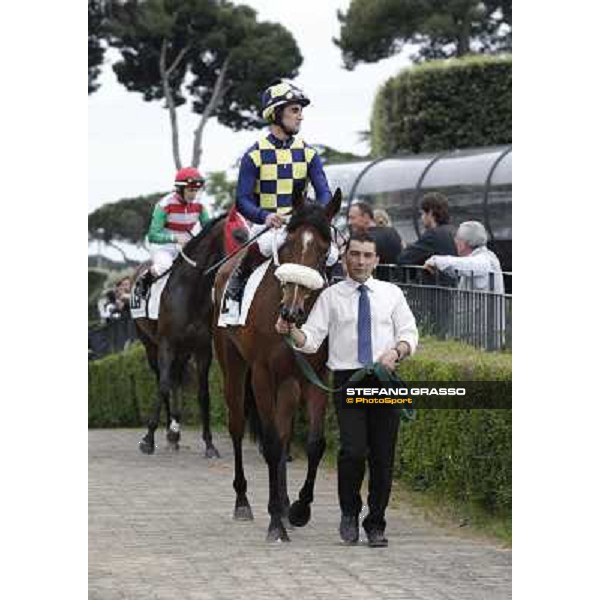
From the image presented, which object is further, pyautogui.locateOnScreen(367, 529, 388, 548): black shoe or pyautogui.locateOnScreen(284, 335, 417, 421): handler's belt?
pyautogui.locateOnScreen(367, 529, 388, 548): black shoe

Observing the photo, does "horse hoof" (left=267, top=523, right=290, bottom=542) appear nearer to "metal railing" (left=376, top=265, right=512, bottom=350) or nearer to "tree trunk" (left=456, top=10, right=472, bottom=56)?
"metal railing" (left=376, top=265, right=512, bottom=350)

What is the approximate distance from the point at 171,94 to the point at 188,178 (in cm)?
3542

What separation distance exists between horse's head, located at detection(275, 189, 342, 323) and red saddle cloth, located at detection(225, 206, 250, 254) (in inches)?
132

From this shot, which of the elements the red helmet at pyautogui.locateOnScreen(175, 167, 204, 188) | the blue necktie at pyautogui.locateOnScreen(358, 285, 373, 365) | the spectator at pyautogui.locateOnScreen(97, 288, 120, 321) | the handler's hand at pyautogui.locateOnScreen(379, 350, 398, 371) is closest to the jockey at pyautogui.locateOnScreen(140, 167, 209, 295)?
the red helmet at pyautogui.locateOnScreen(175, 167, 204, 188)

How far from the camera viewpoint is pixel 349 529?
955 cm

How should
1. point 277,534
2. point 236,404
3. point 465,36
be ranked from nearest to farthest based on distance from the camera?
point 277,534 → point 236,404 → point 465,36

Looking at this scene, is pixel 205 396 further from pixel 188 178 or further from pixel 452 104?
pixel 452 104

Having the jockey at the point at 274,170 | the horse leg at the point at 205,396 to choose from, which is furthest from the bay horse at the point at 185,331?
the jockey at the point at 274,170

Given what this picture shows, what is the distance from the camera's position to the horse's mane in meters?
9.41

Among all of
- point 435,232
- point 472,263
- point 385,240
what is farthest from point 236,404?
point 385,240

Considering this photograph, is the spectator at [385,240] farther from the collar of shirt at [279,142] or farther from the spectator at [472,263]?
the collar of shirt at [279,142]
